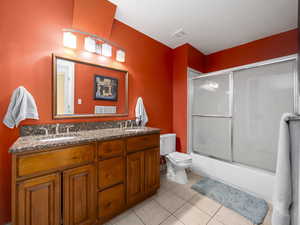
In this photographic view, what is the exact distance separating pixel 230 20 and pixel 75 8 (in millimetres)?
2138

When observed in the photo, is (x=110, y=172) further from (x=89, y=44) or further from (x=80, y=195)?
(x=89, y=44)

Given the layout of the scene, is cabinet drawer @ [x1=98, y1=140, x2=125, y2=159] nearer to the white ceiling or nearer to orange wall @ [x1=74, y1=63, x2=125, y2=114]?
orange wall @ [x1=74, y1=63, x2=125, y2=114]

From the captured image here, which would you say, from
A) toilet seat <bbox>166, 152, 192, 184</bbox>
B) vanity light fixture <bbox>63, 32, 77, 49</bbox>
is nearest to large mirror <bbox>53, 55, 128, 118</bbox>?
vanity light fixture <bbox>63, 32, 77, 49</bbox>

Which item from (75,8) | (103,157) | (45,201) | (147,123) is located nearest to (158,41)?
(75,8)

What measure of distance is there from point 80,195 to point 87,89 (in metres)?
1.19

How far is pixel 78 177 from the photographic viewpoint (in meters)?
1.10

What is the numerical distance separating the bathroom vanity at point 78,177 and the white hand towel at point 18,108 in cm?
18

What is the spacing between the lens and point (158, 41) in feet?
7.93

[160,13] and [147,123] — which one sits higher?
[160,13]

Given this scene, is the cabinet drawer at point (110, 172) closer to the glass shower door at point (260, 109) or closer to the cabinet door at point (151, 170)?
the cabinet door at point (151, 170)

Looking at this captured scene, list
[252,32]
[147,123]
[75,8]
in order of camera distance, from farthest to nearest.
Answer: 1. [147,123]
2. [252,32]
3. [75,8]

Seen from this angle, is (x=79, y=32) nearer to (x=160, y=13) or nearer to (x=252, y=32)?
(x=160, y=13)

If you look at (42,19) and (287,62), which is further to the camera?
Result: (287,62)

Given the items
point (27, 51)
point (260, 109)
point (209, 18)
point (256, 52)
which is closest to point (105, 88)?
point (27, 51)
